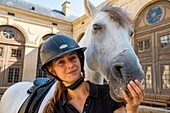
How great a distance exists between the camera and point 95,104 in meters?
1.05

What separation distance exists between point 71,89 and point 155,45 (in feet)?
36.9

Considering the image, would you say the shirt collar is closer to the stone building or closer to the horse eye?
the horse eye

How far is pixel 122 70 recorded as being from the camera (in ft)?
3.11

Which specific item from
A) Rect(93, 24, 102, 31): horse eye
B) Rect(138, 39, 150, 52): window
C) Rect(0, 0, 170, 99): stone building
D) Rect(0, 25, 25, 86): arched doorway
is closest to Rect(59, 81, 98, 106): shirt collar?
Rect(93, 24, 102, 31): horse eye

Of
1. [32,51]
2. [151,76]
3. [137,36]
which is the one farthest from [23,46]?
[151,76]

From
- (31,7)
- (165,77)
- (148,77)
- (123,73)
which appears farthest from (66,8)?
(123,73)

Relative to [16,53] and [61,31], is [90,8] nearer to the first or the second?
[16,53]

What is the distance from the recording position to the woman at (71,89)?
3.39ft

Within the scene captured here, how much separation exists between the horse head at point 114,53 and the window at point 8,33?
55.3ft

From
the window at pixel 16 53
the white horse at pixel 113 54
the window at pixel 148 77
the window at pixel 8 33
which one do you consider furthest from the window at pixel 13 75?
the white horse at pixel 113 54

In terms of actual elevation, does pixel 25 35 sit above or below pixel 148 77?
above

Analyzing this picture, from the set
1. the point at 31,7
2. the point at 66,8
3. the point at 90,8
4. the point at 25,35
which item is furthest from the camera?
the point at 66,8

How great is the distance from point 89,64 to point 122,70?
20.4 inches

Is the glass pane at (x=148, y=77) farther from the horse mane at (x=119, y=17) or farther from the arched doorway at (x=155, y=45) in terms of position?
the horse mane at (x=119, y=17)
